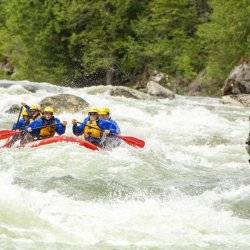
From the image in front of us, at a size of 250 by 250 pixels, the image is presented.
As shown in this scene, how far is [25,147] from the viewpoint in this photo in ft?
40.2

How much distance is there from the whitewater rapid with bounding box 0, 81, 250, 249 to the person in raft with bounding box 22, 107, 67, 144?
117cm

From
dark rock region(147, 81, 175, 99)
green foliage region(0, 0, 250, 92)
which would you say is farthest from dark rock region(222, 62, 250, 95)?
green foliage region(0, 0, 250, 92)

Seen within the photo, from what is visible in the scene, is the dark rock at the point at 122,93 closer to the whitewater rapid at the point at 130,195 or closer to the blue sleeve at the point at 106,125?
the whitewater rapid at the point at 130,195

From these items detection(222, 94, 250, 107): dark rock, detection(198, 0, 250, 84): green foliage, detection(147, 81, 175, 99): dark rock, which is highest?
detection(198, 0, 250, 84): green foliage

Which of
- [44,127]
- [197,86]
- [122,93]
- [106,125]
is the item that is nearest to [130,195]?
[106,125]

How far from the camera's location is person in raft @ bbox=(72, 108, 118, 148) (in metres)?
13.0

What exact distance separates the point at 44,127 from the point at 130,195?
16.7 ft

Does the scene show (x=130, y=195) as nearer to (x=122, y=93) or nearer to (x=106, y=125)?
(x=106, y=125)

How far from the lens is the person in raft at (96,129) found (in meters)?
13.0

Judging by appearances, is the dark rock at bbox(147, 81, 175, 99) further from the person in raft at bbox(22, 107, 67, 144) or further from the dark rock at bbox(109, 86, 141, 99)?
the person in raft at bbox(22, 107, 67, 144)

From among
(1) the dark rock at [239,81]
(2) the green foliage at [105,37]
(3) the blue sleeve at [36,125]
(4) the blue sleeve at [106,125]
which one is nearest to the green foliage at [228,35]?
(1) the dark rock at [239,81]

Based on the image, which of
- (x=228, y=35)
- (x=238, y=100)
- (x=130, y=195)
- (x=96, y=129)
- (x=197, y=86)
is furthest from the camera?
(x=197, y=86)

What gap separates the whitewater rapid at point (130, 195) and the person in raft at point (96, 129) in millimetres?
493

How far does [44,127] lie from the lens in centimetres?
1325
